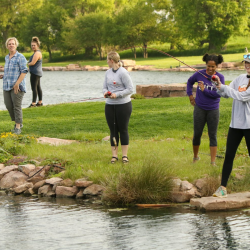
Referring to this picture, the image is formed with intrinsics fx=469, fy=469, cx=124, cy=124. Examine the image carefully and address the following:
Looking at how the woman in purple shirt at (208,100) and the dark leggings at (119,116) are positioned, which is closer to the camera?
the woman in purple shirt at (208,100)

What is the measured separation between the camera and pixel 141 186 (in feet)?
20.4

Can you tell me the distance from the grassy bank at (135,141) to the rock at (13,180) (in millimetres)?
555

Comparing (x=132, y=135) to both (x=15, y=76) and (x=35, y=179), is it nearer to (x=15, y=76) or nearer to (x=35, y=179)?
(x=15, y=76)

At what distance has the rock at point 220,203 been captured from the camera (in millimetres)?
5746

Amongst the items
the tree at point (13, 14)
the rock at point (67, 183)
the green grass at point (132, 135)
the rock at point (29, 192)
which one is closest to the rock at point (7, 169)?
the green grass at point (132, 135)

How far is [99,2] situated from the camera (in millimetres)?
75000

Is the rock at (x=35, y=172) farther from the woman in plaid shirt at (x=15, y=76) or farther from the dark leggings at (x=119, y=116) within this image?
the woman in plaid shirt at (x=15, y=76)

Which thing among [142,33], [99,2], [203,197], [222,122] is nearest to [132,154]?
[203,197]

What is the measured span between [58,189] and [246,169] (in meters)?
2.74

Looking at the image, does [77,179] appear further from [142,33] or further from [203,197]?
[142,33]

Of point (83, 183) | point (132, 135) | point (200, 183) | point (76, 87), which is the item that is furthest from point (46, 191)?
point (76, 87)

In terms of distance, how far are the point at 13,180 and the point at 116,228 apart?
271cm

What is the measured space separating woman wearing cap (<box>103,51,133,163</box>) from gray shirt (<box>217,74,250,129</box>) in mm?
1931

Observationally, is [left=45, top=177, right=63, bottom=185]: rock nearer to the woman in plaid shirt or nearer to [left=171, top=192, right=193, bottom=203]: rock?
[left=171, top=192, right=193, bottom=203]: rock
